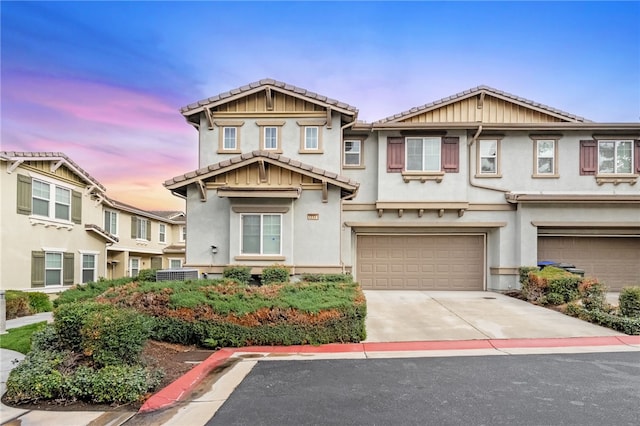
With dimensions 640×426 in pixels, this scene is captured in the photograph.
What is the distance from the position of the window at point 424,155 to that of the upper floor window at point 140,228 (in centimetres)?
1836

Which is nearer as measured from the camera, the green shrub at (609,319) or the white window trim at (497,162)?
the green shrub at (609,319)

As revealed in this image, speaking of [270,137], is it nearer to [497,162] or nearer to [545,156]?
[497,162]

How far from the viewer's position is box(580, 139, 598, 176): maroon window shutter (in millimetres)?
15852

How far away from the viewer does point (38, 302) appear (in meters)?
14.6

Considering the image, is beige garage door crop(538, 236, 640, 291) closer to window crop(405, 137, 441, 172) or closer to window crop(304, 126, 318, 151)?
window crop(405, 137, 441, 172)

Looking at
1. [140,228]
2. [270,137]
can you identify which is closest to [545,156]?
[270,137]

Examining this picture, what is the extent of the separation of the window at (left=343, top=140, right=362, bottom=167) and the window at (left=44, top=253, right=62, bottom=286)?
1333cm

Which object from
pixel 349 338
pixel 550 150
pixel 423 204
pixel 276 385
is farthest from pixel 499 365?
pixel 550 150

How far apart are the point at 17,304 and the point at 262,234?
877cm

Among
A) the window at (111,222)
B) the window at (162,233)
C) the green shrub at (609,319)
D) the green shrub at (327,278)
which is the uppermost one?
the window at (111,222)

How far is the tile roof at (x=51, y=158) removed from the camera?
14.7 meters

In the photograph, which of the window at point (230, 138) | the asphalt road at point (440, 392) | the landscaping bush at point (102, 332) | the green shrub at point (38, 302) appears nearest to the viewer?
the asphalt road at point (440, 392)

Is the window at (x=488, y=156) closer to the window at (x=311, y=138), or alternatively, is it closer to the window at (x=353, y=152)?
the window at (x=353, y=152)

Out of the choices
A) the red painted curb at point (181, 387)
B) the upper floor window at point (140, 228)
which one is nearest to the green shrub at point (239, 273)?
the red painted curb at point (181, 387)
